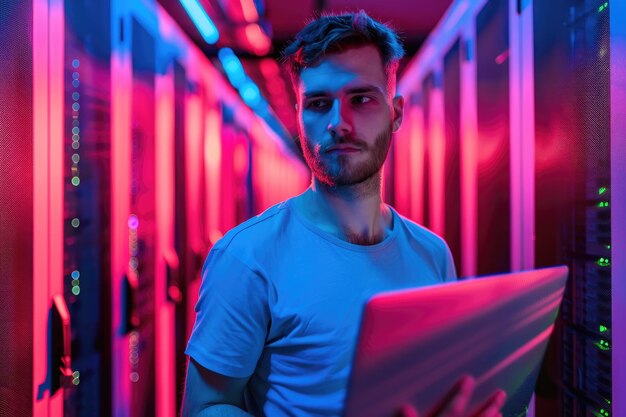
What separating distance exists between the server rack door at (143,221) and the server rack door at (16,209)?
76cm

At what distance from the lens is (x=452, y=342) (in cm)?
67

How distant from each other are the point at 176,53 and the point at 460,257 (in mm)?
1908

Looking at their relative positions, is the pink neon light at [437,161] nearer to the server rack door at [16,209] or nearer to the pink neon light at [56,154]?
the pink neon light at [56,154]

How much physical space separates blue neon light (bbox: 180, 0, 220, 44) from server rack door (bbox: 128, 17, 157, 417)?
1.06 ft

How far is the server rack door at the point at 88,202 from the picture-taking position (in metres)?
1.47

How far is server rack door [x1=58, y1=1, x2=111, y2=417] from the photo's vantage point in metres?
1.47

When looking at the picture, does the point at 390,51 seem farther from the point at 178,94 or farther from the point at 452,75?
the point at 178,94

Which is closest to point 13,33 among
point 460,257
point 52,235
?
point 52,235

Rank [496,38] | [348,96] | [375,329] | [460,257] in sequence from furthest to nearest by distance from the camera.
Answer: [460,257] < [496,38] < [348,96] < [375,329]

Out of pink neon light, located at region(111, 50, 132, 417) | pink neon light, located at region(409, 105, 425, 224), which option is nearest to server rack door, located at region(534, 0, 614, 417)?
pink neon light, located at region(111, 50, 132, 417)

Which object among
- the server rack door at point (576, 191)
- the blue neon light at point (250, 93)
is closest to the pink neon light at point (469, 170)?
the server rack door at point (576, 191)

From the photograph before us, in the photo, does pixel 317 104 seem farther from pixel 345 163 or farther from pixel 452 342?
pixel 452 342

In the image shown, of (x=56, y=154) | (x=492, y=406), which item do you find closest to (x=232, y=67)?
(x=56, y=154)

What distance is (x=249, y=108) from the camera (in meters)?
5.73
